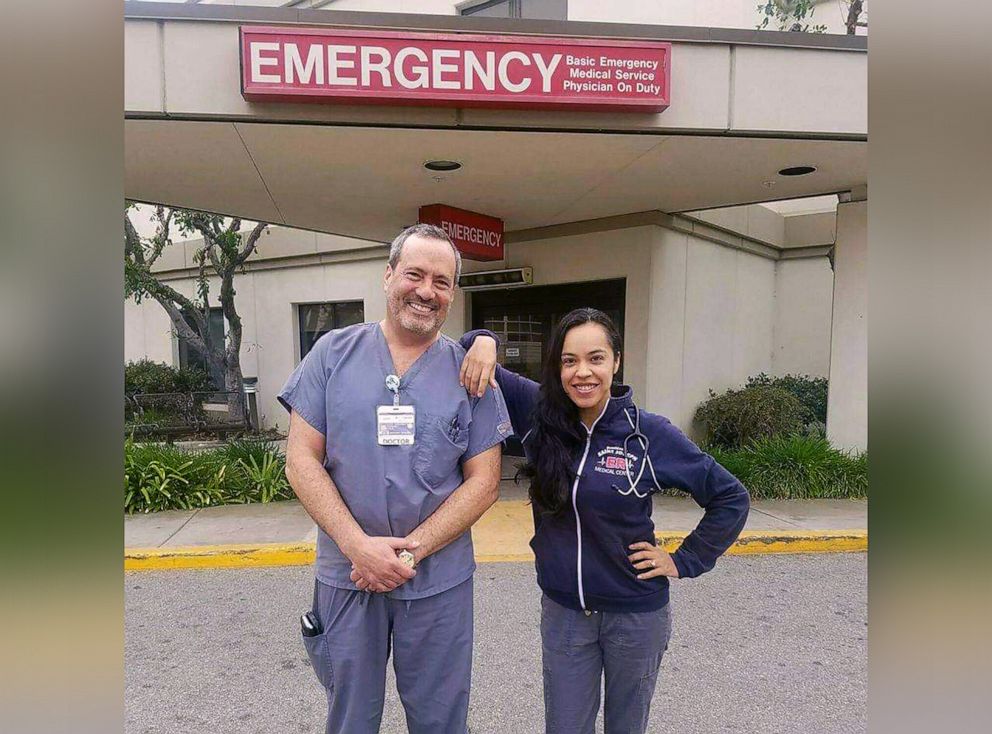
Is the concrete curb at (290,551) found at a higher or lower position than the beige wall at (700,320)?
lower

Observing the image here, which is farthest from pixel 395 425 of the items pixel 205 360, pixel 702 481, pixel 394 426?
pixel 205 360

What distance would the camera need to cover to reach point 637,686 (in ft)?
6.72

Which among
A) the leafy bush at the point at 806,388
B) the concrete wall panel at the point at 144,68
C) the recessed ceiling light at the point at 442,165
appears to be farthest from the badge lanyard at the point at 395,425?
the leafy bush at the point at 806,388

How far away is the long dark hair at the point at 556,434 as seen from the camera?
6.79 feet

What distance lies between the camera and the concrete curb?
201 inches

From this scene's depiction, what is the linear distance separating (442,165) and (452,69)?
54.1 inches

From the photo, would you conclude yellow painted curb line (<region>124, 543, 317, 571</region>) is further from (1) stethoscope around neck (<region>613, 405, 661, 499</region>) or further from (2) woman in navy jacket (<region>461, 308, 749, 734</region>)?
(1) stethoscope around neck (<region>613, 405, 661, 499</region>)

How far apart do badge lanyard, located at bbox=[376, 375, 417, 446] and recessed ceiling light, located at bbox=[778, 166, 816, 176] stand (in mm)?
6060

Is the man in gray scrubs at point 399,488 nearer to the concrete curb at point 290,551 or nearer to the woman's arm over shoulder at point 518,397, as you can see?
the woman's arm over shoulder at point 518,397

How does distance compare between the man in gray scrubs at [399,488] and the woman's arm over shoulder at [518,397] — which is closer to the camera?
the man in gray scrubs at [399,488]

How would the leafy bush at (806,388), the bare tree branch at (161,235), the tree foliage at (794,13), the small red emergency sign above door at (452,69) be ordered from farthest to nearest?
1. the bare tree branch at (161,235)
2. the leafy bush at (806,388)
3. the tree foliage at (794,13)
4. the small red emergency sign above door at (452,69)

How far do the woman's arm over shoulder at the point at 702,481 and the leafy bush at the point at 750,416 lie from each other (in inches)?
252
